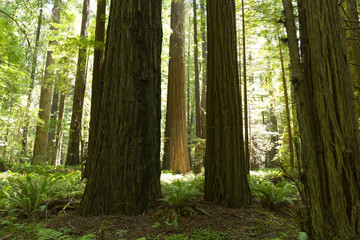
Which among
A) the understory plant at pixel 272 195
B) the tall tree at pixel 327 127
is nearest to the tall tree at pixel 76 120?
the understory plant at pixel 272 195

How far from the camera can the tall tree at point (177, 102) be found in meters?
9.32

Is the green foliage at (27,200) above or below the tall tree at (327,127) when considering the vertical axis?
below

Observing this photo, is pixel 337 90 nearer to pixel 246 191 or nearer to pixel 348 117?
pixel 348 117

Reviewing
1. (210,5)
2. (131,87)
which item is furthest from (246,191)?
(210,5)

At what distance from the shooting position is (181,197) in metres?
3.43

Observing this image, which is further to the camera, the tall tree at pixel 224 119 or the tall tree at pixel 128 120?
the tall tree at pixel 224 119

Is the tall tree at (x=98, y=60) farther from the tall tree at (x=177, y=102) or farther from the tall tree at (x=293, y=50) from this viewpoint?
the tall tree at (x=177, y=102)

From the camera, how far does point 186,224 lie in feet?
9.68

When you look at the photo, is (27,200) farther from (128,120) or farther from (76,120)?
(76,120)

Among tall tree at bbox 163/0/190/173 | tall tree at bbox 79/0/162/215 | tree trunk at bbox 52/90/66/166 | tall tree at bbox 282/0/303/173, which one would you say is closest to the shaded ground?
tall tree at bbox 79/0/162/215

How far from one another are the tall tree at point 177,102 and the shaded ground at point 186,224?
5820 mm

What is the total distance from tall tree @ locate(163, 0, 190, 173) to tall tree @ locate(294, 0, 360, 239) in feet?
23.0

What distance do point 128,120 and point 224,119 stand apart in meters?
1.72

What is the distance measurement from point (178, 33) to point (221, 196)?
8453 mm
